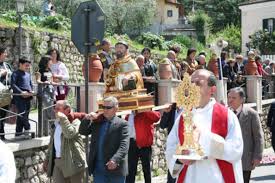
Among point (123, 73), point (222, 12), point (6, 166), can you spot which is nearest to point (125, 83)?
point (123, 73)

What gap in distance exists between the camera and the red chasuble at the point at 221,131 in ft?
19.2

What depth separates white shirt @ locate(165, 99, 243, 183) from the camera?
5718mm

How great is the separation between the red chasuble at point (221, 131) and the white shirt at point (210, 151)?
0.13 feet

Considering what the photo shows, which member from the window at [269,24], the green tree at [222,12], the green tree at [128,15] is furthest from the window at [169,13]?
the window at [269,24]

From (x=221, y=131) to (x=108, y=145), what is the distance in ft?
8.44

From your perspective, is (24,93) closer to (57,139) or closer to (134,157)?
(57,139)

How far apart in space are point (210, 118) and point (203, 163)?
0.46 m

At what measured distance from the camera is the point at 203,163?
19.0 ft

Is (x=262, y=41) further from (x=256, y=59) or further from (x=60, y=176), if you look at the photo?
Result: (x=60, y=176)

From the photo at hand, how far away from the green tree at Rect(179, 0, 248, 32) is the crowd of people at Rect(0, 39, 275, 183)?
178ft

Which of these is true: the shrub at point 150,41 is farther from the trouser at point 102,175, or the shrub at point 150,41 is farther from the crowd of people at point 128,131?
the trouser at point 102,175

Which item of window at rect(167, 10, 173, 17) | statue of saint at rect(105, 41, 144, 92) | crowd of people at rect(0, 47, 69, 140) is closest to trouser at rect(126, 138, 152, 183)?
statue of saint at rect(105, 41, 144, 92)

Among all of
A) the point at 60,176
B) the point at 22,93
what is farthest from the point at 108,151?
the point at 22,93

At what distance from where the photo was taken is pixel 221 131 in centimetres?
591
